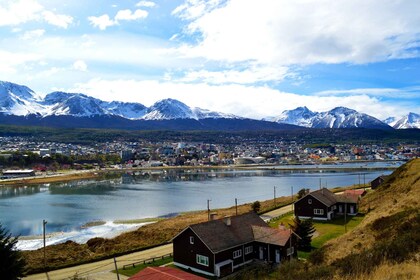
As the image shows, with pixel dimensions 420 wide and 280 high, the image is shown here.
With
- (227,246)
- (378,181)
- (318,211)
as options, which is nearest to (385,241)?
(227,246)

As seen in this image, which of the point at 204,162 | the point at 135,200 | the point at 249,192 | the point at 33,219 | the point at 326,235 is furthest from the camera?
the point at 204,162

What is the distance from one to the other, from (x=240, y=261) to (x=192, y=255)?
2601mm

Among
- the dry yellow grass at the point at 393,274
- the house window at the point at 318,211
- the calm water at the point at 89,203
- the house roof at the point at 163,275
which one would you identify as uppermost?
the dry yellow grass at the point at 393,274

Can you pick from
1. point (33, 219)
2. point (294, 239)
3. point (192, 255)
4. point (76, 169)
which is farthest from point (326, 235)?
point (76, 169)

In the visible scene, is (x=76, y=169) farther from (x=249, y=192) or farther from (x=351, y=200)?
(x=351, y=200)

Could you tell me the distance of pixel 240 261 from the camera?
21.4 meters

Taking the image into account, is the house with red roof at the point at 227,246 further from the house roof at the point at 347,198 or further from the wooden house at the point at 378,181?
the wooden house at the point at 378,181

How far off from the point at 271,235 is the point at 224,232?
269cm

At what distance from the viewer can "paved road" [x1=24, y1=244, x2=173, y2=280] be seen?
67.8 feet

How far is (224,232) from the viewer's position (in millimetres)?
21625

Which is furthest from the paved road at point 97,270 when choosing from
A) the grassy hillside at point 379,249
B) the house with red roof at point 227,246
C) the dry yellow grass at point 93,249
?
the grassy hillside at point 379,249

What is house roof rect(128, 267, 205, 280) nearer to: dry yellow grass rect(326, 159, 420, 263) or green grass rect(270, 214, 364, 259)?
dry yellow grass rect(326, 159, 420, 263)

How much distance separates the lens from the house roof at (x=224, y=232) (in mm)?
20562

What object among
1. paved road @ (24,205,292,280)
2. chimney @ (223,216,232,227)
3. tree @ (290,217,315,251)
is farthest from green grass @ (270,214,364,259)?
paved road @ (24,205,292,280)
